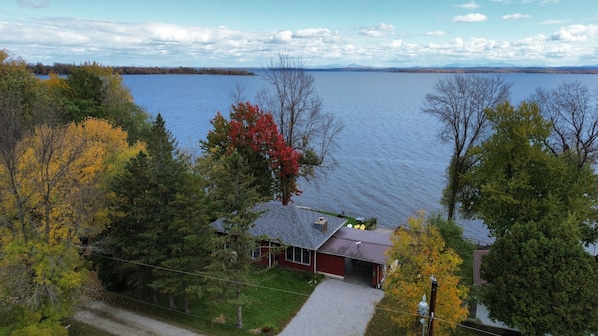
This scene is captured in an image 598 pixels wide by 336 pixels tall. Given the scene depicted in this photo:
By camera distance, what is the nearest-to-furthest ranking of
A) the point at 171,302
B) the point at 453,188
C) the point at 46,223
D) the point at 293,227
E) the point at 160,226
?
the point at 46,223, the point at 160,226, the point at 171,302, the point at 293,227, the point at 453,188

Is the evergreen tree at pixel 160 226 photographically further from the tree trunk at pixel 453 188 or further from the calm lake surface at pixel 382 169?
the calm lake surface at pixel 382 169

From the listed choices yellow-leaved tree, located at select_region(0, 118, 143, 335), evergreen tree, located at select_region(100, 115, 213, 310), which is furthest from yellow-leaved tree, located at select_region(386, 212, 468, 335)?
yellow-leaved tree, located at select_region(0, 118, 143, 335)

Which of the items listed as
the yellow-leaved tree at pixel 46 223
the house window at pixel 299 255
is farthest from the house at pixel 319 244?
the yellow-leaved tree at pixel 46 223

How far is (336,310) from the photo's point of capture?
2069cm

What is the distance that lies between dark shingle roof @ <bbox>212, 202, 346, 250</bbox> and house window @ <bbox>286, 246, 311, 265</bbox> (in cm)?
74

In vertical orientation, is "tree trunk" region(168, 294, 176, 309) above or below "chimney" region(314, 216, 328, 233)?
below

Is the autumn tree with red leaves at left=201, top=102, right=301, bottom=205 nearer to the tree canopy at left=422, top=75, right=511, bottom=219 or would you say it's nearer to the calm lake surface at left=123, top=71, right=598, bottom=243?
the calm lake surface at left=123, top=71, right=598, bottom=243

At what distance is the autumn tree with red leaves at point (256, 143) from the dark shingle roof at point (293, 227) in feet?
16.8

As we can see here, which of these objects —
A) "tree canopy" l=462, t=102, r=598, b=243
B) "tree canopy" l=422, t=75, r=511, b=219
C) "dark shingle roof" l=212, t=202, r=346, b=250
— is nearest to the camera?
"tree canopy" l=462, t=102, r=598, b=243

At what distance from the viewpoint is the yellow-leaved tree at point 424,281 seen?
15859 mm

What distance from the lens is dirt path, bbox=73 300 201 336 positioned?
1822 centimetres

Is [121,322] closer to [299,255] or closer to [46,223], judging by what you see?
[46,223]

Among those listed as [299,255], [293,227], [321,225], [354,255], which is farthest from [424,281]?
[293,227]

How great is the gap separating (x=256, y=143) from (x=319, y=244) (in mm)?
10473
